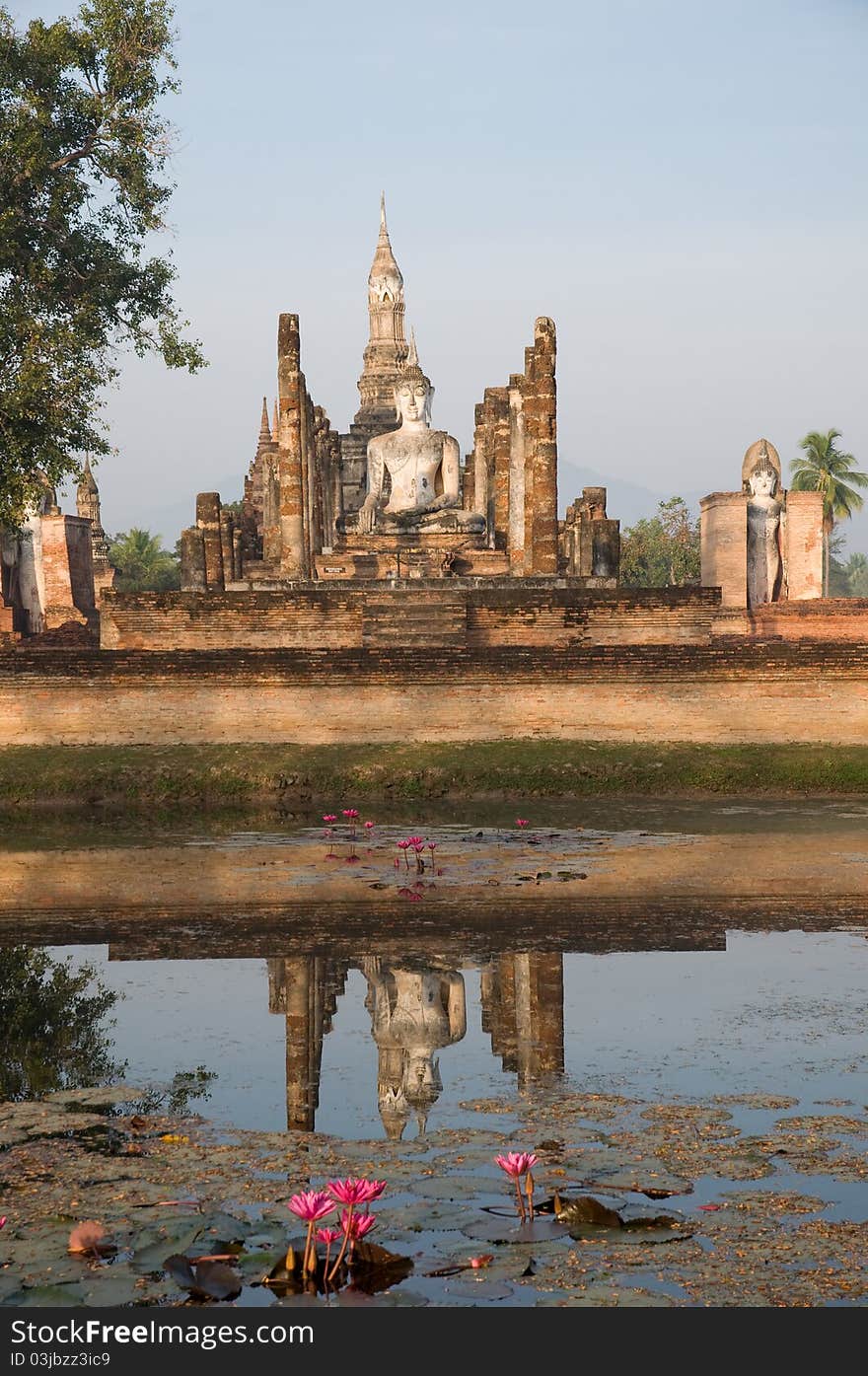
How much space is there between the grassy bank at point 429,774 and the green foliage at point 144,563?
54.0 meters

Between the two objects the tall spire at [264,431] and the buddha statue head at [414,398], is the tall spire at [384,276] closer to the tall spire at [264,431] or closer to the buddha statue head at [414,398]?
the tall spire at [264,431]

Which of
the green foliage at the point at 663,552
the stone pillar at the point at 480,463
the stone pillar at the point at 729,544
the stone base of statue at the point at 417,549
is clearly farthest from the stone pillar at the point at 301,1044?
the green foliage at the point at 663,552

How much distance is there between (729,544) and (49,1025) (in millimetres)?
25586

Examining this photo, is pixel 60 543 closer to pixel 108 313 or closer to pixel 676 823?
pixel 108 313

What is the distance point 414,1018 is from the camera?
7832 mm

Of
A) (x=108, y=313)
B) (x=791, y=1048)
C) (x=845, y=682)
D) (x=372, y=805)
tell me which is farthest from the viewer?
(x=108, y=313)

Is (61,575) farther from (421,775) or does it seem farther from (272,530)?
(421,775)

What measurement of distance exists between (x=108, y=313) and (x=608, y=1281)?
2528 cm

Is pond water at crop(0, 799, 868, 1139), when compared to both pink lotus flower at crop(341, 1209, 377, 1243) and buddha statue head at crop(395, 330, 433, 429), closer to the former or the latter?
pink lotus flower at crop(341, 1209, 377, 1243)

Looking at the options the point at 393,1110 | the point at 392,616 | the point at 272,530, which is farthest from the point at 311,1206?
the point at 272,530

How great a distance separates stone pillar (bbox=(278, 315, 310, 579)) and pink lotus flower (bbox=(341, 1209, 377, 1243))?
21985 mm

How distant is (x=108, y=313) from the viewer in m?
27.9

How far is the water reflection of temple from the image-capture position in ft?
22.0

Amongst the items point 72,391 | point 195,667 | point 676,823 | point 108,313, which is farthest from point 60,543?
point 676,823
